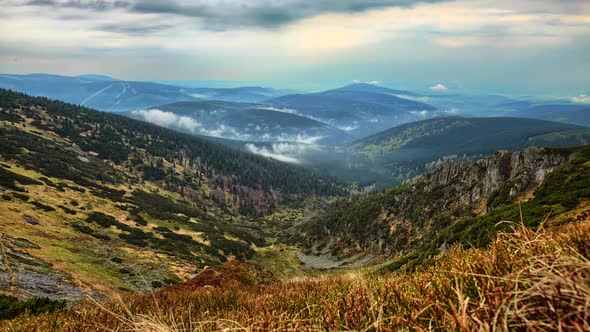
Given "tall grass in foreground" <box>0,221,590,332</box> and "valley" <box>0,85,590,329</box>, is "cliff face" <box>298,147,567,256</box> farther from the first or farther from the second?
"tall grass in foreground" <box>0,221,590,332</box>

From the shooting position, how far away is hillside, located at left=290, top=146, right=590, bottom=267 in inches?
1024

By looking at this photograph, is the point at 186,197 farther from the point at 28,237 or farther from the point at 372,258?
the point at 28,237

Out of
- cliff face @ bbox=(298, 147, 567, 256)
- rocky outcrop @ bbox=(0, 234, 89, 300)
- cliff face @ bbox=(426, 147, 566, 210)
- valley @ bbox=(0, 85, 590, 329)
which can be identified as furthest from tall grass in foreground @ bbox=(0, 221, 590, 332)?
cliff face @ bbox=(426, 147, 566, 210)

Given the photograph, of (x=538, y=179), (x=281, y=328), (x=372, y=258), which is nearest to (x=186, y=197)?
(x=372, y=258)

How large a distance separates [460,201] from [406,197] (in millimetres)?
25881

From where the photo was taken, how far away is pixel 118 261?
45.4 m

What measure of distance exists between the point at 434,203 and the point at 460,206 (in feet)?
47.1

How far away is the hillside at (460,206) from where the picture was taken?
26000 millimetres

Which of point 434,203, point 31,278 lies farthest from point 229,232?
point 31,278

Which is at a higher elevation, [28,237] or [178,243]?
[28,237]

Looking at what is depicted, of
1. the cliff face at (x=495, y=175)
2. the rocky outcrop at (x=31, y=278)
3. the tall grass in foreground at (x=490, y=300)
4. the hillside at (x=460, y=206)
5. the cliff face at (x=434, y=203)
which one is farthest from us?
the cliff face at (x=434, y=203)

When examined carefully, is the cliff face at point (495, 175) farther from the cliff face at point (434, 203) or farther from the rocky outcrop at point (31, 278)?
the rocky outcrop at point (31, 278)

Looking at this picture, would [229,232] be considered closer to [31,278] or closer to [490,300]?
[31,278]

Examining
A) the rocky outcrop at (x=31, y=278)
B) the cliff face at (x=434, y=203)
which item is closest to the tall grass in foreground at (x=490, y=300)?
the rocky outcrop at (x=31, y=278)
